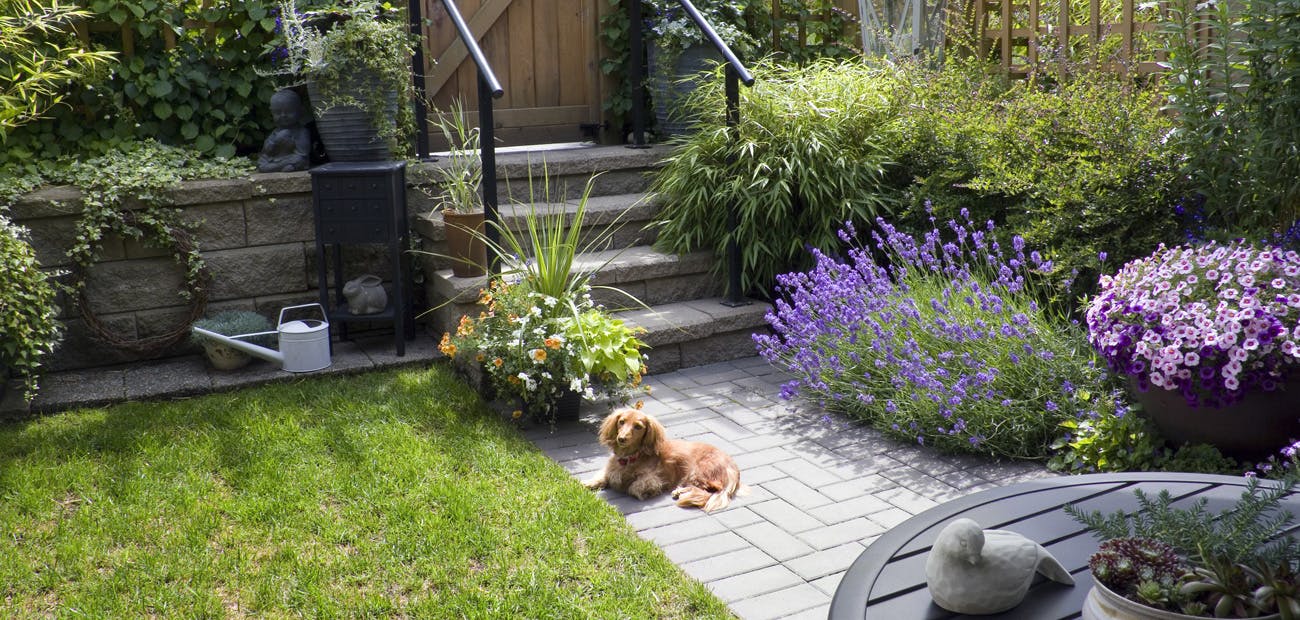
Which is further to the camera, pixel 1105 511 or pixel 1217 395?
pixel 1217 395

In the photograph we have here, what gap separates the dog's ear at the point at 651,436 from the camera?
3357mm

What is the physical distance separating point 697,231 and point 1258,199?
7.57ft

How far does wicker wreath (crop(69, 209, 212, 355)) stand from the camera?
A: 4.41m

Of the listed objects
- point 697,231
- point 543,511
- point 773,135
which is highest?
point 773,135

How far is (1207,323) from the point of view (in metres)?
3.05

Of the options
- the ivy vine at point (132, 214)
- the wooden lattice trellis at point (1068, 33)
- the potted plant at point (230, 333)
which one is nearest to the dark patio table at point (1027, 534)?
the wooden lattice trellis at point (1068, 33)

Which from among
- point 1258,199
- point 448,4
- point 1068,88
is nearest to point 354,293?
Result: point 448,4

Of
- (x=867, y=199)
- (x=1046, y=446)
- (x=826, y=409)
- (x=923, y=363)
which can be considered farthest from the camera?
(x=867, y=199)

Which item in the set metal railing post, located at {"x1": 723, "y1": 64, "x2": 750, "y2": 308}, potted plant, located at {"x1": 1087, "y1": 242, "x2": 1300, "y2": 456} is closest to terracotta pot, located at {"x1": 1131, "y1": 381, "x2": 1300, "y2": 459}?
potted plant, located at {"x1": 1087, "y1": 242, "x2": 1300, "y2": 456}

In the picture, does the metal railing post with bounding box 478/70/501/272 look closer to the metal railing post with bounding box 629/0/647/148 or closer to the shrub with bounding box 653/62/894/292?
the shrub with bounding box 653/62/894/292

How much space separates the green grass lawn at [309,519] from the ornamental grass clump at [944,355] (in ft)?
3.83

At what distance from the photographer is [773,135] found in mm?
4969

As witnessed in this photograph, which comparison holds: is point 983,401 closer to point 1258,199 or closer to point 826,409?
point 826,409

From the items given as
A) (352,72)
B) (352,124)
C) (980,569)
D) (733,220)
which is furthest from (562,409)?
(980,569)
